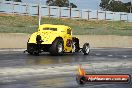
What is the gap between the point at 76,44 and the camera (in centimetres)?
2717

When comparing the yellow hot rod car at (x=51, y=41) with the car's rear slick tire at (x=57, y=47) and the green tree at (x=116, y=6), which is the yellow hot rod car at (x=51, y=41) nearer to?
the car's rear slick tire at (x=57, y=47)

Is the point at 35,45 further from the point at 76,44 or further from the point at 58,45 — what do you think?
the point at 76,44

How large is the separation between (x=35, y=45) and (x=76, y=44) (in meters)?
3.21

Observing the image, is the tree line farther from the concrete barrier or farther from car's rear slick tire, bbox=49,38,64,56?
car's rear slick tire, bbox=49,38,64,56

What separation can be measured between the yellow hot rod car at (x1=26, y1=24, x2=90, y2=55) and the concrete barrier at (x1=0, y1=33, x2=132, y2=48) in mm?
4951

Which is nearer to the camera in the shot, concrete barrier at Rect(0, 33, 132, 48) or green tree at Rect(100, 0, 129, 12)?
concrete barrier at Rect(0, 33, 132, 48)

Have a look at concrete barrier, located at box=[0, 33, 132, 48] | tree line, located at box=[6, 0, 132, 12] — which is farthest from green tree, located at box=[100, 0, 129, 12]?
concrete barrier, located at box=[0, 33, 132, 48]

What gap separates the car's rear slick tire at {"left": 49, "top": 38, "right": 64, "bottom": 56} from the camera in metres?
24.8

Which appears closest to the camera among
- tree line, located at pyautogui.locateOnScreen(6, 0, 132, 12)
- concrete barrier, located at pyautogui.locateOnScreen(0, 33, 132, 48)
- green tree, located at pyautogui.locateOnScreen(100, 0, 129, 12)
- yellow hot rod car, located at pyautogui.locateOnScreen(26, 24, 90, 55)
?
yellow hot rod car, located at pyautogui.locateOnScreen(26, 24, 90, 55)

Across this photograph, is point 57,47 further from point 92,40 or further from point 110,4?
point 110,4

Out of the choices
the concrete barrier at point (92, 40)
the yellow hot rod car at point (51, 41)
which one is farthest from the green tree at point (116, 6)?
the yellow hot rod car at point (51, 41)

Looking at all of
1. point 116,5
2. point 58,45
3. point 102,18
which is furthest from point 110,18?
point 116,5

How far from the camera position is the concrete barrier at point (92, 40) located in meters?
30.8

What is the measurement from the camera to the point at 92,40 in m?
38.5
